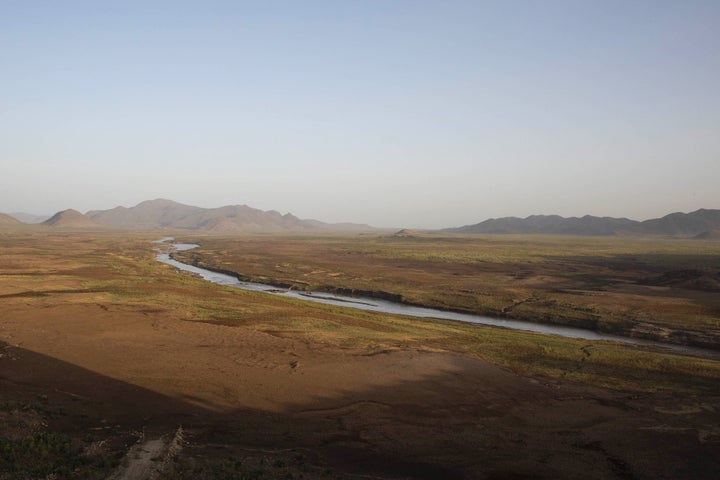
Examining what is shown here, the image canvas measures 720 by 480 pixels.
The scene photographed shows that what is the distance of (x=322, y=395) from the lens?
66.2 ft

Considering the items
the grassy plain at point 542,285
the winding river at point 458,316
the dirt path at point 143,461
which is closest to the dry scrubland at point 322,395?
the dirt path at point 143,461

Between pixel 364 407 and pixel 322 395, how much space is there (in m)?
2.18

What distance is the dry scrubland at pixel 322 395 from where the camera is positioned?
1403cm

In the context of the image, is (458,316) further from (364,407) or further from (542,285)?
(364,407)

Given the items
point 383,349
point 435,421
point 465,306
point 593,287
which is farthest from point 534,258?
point 435,421

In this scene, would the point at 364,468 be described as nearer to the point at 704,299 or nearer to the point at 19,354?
the point at 19,354

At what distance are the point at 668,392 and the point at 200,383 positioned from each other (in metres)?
22.9

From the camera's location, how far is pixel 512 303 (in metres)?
51.2

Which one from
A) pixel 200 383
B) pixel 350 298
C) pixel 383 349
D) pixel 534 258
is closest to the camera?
pixel 200 383

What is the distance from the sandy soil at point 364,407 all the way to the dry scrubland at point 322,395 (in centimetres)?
10

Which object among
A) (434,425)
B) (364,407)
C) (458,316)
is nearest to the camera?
(434,425)

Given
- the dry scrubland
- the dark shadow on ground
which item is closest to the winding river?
the dry scrubland

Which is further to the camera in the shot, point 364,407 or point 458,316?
point 458,316

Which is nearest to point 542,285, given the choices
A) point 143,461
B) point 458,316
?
point 458,316
